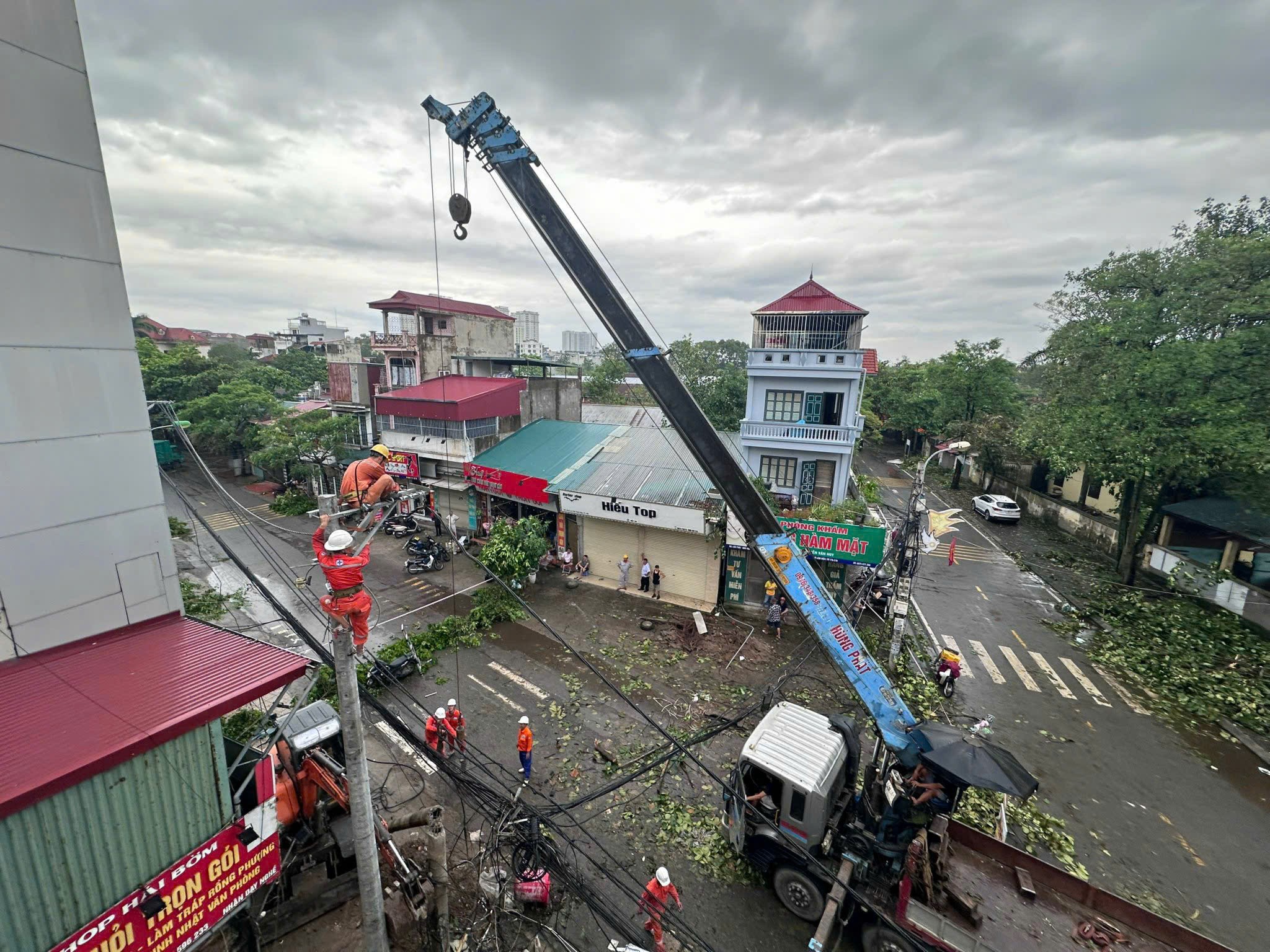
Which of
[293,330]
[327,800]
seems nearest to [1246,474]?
[327,800]

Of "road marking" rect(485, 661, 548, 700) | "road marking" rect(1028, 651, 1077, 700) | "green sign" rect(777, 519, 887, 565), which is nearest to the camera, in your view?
"road marking" rect(485, 661, 548, 700)

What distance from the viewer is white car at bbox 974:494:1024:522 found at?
3158 cm

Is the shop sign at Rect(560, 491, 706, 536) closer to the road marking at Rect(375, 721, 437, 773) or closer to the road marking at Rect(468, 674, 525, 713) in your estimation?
the road marking at Rect(468, 674, 525, 713)

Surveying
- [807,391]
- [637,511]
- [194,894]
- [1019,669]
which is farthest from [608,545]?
[194,894]

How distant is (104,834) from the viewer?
5.26 meters

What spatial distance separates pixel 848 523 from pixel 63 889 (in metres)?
18.0

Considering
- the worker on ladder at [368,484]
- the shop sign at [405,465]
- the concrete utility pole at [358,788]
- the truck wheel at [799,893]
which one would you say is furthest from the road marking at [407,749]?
the shop sign at [405,465]

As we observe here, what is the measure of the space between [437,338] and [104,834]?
3138 centimetres

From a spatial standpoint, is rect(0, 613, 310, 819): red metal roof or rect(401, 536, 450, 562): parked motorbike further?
rect(401, 536, 450, 562): parked motorbike

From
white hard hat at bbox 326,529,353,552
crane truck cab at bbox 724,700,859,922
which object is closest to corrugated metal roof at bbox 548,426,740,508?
crane truck cab at bbox 724,700,859,922

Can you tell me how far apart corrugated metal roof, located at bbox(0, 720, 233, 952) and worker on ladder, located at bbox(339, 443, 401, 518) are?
3337 millimetres

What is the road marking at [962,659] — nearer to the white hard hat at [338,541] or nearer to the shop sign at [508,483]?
the shop sign at [508,483]

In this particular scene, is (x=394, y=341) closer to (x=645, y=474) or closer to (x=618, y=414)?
(x=618, y=414)

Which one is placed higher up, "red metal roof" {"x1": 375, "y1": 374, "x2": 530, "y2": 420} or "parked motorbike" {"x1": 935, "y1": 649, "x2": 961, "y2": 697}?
"red metal roof" {"x1": 375, "y1": 374, "x2": 530, "y2": 420}
